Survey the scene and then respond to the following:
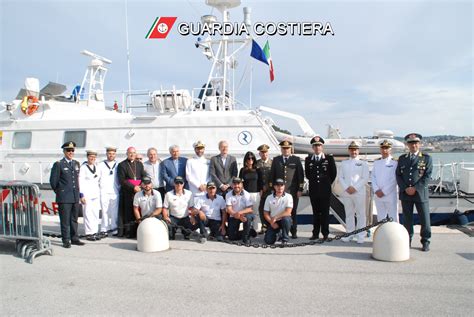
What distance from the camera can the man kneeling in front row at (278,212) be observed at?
548cm

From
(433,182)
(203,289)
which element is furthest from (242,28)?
(203,289)

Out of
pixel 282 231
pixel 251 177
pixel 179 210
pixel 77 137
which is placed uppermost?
pixel 77 137

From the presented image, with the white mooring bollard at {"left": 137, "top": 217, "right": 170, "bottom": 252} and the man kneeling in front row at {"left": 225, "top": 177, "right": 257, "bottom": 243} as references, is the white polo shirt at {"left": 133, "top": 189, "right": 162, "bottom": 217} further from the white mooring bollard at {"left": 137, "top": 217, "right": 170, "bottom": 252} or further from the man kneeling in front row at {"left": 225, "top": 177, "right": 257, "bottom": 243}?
the man kneeling in front row at {"left": 225, "top": 177, "right": 257, "bottom": 243}

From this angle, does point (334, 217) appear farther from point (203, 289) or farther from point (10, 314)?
point (10, 314)

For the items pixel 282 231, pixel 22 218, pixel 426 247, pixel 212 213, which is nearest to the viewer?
pixel 22 218

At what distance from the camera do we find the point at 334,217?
748 cm

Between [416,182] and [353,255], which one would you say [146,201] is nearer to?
[353,255]

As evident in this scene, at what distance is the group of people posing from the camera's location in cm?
538

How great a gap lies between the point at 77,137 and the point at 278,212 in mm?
5889

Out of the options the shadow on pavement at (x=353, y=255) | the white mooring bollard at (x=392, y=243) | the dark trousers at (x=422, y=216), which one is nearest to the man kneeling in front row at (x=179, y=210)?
the shadow on pavement at (x=353, y=255)

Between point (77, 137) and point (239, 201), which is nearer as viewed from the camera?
point (239, 201)

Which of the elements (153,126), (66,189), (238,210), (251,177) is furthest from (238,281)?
(153,126)

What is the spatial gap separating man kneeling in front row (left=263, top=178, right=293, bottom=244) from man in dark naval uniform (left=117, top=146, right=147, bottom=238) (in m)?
2.26

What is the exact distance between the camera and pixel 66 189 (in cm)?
539
